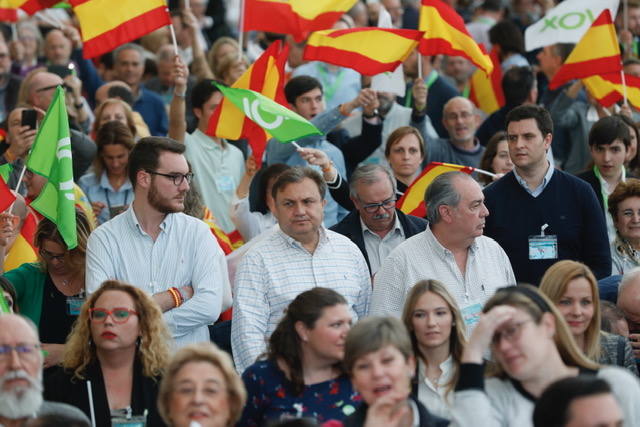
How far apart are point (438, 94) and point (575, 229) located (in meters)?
4.43

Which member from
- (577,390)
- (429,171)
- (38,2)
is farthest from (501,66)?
(577,390)

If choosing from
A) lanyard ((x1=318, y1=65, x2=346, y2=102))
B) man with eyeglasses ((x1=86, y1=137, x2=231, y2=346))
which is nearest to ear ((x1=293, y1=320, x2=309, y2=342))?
man with eyeglasses ((x1=86, y1=137, x2=231, y2=346))

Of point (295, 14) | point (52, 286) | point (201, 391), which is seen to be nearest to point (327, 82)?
point (295, 14)

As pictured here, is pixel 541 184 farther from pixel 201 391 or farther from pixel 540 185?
pixel 201 391

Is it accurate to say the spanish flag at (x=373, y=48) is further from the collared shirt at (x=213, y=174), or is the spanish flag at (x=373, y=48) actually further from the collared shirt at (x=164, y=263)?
the collared shirt at (x=164, y=263)

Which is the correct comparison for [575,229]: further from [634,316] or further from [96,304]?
[96,304]

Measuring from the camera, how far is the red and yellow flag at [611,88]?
11734 millimetres

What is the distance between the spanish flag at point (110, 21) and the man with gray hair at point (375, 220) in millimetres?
2395

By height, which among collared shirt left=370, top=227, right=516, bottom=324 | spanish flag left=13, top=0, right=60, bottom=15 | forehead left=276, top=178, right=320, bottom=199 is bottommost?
collared shirt left=370, top=227, right=516, bottom=324

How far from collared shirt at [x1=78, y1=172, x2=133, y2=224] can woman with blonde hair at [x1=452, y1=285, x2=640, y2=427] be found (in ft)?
15.8

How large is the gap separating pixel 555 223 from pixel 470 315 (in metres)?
1.31

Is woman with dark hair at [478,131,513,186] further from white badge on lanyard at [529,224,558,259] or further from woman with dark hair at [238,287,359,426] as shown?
woman with dark hair at [238,287,359,426]

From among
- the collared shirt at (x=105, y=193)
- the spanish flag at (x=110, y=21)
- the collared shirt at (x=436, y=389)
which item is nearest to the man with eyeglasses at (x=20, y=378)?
the collared shirt at (x=436, y=389)

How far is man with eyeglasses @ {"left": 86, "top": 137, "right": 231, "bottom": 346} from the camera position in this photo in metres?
7.79
